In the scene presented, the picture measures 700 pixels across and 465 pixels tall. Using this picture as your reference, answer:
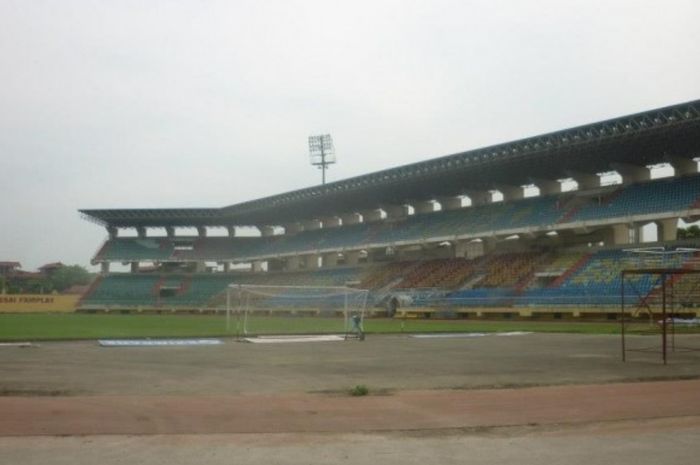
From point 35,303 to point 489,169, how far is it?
53.4 m

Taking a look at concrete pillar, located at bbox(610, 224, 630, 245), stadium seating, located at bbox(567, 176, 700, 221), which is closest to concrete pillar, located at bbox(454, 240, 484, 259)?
stadium seating, located at bbox(567, 176, 700, 221)

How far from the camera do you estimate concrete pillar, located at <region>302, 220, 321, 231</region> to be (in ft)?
289

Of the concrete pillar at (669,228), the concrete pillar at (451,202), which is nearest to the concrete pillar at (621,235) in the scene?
the concrete pillar at (669,228)

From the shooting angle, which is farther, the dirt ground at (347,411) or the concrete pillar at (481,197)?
the concrete pillar at (481,197)

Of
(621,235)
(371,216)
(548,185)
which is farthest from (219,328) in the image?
(371,216)

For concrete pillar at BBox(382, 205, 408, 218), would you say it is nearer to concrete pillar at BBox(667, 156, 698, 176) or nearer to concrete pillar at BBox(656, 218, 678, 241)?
concrete pillar at BBox(667, 156, 698, 176)

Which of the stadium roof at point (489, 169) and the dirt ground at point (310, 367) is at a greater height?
the stadium roof at point (489, 169)

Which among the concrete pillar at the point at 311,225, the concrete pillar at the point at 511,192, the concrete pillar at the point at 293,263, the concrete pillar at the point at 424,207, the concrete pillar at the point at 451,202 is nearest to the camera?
the concrete pillar at the point at 511,192

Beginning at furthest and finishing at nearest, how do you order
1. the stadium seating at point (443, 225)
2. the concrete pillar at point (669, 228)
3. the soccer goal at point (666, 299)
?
1. the stadium seating at point (443, 225)
2. the concrete pillar at point (669, 228)
3. the soccer goal at point (666, 299)

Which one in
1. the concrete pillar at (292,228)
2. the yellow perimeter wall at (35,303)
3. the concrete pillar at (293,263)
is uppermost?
the concrete pillar at (292,228)

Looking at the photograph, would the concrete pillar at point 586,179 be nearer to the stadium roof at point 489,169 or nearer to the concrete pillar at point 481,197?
the stadium roof at point 489,169

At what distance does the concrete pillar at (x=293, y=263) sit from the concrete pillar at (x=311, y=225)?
4.18 metres

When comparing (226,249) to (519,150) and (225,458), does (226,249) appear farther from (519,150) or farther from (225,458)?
(225,458)

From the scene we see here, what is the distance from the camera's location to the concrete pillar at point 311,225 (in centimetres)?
8812
